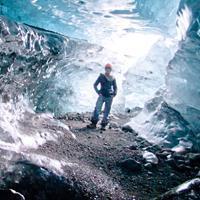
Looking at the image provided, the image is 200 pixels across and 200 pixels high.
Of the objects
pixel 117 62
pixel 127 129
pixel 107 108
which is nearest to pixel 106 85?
pixel 107 108

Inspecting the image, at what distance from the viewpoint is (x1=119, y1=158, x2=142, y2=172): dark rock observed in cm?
467

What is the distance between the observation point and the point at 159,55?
1752 centimetres

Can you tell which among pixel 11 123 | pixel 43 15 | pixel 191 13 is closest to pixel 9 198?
pixel 11 123

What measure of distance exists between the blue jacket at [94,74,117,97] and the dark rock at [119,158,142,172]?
2.45 m

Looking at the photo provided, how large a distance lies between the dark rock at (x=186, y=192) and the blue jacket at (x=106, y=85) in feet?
12.4

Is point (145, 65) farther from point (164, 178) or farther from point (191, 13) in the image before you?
point (164, 178)

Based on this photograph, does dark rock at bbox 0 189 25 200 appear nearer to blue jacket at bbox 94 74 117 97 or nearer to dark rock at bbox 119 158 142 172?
dark rock at bbox 119 158 142 172

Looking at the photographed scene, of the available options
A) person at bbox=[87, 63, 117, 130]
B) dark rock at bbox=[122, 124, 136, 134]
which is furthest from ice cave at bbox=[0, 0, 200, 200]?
person at bbox=[87, 63, 117, 130]

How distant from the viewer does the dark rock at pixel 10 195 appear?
324cm

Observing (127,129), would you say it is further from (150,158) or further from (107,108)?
(150,158)

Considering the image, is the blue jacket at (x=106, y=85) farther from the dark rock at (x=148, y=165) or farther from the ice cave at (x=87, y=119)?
the dark rock at (x=148, y=165)

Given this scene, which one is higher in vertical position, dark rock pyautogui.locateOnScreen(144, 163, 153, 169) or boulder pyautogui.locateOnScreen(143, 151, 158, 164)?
dark rock pyautogui.locateOnScreen(144, 163, 153, 169)

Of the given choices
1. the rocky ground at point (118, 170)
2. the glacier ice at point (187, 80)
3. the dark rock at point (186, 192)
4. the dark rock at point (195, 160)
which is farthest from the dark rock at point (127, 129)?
the dark rock at point (186, 192)

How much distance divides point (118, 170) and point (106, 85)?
272 cm
